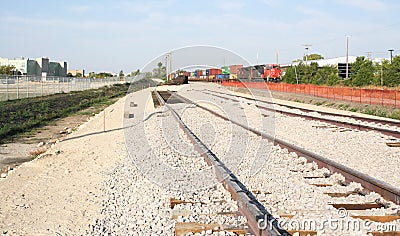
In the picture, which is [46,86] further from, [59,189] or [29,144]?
[59,189]

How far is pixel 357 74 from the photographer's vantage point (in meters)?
55.9

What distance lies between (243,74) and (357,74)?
13872 mm

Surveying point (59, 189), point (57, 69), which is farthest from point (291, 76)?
point (57, 69)

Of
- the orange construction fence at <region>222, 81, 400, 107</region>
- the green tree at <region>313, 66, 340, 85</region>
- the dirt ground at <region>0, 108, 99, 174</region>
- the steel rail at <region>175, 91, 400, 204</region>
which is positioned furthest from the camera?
the green tree at <region>313, 66, 340, 85</region>

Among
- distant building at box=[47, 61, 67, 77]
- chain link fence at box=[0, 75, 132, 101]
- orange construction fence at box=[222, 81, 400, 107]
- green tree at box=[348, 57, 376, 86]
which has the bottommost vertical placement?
orange construction fence at box=[222, 81, 400, 107]

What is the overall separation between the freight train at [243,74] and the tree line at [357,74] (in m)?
3.46

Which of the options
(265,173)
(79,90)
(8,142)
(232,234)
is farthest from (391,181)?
(79,90)

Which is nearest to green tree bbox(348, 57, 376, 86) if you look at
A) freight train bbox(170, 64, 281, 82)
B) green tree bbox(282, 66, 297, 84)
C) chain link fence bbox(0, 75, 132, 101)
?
freight train bbox(170, 64, 281, 82)

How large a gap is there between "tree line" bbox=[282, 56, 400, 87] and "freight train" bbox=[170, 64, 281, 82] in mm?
3459

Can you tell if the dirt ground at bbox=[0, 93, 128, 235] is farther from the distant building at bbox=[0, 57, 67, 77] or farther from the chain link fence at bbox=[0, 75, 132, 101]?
the distant building at bbox=[0, 57, 67, 77]

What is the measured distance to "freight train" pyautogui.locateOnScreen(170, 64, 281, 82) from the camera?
50.8 metres

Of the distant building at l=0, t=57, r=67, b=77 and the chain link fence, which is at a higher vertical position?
the distant building at l=0, t=57, r=67, b=77

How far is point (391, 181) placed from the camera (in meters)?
8.02

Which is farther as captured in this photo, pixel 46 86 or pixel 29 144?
pixel 46 86
